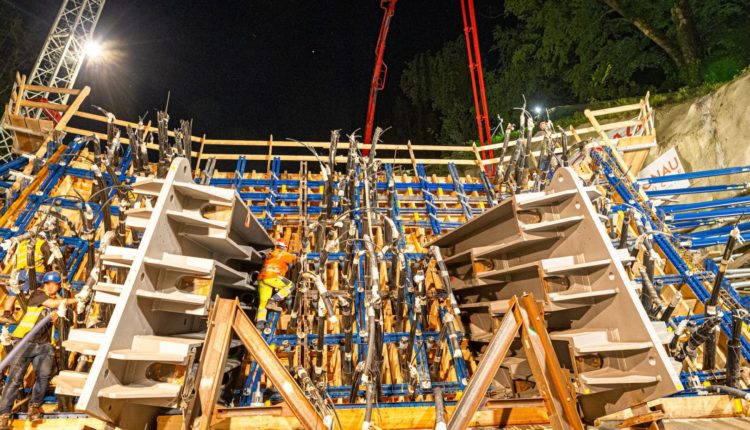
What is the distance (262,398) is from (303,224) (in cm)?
307

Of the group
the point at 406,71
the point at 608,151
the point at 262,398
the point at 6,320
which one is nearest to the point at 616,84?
the point at 608,151

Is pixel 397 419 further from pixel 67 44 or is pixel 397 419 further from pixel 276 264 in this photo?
pixel 67 44

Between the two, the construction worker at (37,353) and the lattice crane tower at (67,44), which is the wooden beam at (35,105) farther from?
the lattice crane tower at (67,44)

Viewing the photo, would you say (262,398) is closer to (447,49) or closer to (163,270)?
(163,270)

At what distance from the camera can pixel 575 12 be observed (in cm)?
1827

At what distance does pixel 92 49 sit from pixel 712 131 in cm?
3451

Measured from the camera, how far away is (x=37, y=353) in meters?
3.99

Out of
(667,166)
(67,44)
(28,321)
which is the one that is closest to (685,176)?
(667,166)

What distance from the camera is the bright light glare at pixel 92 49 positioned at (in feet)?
89.6

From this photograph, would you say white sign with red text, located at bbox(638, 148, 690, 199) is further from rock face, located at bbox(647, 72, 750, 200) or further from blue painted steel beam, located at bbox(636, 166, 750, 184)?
blue painted steel beam, located at bbox(636, 166, 750, 184)

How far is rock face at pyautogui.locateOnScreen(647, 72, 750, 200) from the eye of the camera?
36.7 ft

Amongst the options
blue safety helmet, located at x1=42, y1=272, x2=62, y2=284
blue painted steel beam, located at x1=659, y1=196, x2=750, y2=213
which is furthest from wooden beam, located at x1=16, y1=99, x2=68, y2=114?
blue painted steel beam, located at x1=659, y1=196, x2=750, y2=213

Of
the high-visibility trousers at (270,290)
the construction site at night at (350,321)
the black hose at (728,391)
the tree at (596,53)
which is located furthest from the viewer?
the tree at (596,53)

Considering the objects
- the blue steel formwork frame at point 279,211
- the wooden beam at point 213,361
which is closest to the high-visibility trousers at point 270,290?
the blue steel formwork frame at point 279,211
